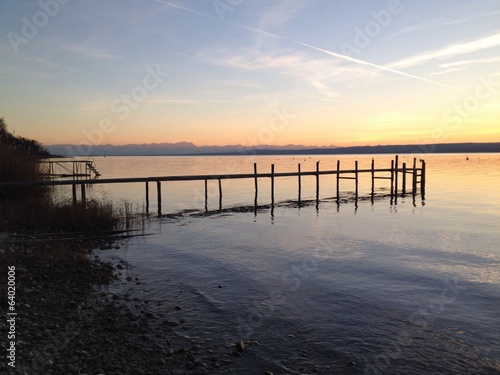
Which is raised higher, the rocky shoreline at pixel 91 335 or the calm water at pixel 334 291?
the rocky shoreline at pixel 91 335

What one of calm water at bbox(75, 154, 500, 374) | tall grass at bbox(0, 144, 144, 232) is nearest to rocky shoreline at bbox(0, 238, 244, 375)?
calm water at bbox(75, 154, 500, 374)

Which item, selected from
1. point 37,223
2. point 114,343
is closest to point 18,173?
point 37,223

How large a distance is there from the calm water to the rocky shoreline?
465mm

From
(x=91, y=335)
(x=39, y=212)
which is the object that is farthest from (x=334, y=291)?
Result: (x=39, y=212)

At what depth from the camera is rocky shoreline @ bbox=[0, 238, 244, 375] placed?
5.95 meters

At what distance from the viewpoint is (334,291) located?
10.9 m

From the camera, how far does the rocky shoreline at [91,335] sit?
595cm

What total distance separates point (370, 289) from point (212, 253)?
22.5ft

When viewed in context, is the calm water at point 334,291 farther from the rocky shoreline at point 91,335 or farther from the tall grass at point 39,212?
the tall grass at point 39,212

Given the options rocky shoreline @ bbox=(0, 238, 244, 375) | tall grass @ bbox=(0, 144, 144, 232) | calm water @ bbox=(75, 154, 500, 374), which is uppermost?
tall grass @ bbox=(0, 144, 144, 232)

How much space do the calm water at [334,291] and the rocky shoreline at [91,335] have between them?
1.52ft

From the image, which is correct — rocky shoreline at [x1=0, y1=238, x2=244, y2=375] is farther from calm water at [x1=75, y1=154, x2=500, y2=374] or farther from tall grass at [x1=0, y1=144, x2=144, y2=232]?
tall grass at [x1=0, y1=144, x2=144, y2=232]

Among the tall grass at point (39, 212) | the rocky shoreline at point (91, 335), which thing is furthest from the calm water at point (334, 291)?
the tall grass at point (39, 212)

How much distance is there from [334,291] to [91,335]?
6625 mm
